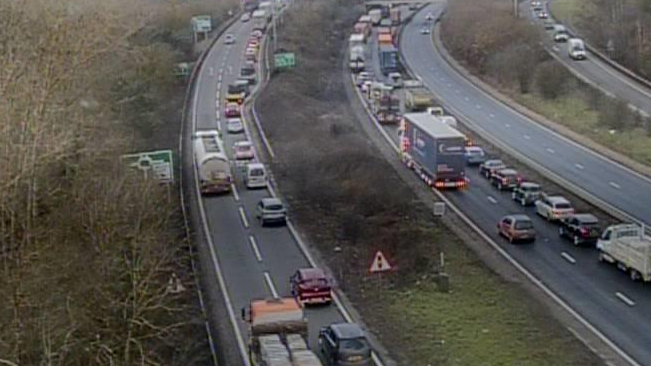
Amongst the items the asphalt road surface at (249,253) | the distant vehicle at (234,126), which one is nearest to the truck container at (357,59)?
the distant vehicle at (234,126)

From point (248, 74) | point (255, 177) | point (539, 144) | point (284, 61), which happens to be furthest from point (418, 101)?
point (255, 177)

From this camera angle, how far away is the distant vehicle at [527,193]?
40406 millimetres

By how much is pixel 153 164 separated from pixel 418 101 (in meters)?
28.7

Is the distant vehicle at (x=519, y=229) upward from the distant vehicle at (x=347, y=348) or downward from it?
downward

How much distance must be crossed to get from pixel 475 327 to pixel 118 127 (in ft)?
60.1

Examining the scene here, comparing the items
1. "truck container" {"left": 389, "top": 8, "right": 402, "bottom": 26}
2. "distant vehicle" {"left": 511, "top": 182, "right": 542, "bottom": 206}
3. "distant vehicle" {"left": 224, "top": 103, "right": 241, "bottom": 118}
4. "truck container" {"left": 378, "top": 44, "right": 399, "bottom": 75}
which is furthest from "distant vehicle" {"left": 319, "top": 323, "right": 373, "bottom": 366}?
"truck container" {"left": 389, "top": 8, "right": 402, "bottom": 26}

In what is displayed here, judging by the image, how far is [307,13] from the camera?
9950 cm

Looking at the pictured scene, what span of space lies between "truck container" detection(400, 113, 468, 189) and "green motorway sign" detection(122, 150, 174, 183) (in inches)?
417

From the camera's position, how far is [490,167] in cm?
4534

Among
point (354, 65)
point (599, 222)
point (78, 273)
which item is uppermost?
point (78, 273)

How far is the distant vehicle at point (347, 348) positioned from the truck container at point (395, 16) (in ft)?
271

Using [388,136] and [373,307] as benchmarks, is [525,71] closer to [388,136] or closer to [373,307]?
[388,136]

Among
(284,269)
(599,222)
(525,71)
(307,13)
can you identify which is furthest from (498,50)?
(284,269)

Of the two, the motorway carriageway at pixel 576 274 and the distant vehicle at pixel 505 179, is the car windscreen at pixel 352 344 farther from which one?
the distant vehicle at pixel 505 179
